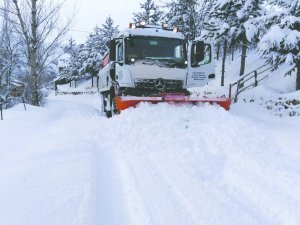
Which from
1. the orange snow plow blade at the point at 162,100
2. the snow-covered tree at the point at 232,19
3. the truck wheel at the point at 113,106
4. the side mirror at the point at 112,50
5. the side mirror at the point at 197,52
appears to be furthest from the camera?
the snow-covered tree at the point at 232,19

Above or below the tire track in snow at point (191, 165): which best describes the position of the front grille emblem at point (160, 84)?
above

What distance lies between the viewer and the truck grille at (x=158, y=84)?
35.2 feet

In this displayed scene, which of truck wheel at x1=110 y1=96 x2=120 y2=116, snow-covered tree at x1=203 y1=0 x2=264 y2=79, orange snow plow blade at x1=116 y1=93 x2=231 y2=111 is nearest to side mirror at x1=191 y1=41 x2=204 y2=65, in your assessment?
orange snow plow blade at x1=116 y1=93 x2=231 y2=111

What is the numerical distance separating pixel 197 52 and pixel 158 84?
5.55 ft

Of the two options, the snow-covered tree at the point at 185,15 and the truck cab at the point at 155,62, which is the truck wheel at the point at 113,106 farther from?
the snow-covered tree at the point at 185,15

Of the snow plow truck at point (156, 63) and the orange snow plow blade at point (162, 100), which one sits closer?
the orange snow plow blade at point (162, 100)

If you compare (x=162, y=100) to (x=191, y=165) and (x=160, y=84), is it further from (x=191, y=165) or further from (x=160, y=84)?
(x=191, y=165)

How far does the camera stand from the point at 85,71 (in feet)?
201

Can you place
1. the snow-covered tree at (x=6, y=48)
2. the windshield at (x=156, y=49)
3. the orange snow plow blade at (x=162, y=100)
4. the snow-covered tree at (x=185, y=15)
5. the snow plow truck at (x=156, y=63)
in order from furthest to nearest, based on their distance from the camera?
the snow-covered tree at (x=185, y=15) < the snow-covered tree at (x=6, y=48) < the windshield at (x=156, y=49) < the snow plow truck at (x=156, y=63) < the orange snow plow blade at (x=162, y=100)

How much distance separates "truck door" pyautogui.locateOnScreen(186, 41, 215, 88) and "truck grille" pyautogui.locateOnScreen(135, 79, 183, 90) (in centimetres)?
46

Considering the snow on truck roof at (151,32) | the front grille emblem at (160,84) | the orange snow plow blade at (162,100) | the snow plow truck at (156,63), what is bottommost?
the orange snow plow blade at (162,100)

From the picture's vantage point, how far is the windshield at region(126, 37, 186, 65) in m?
10.8

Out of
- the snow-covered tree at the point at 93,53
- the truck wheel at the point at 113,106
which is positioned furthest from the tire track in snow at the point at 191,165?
the snow-covered tree at the point at 93,53

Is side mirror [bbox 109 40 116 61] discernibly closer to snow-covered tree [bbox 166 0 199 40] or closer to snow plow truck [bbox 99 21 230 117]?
snow plow truck [bbox 99 21 230 117]
